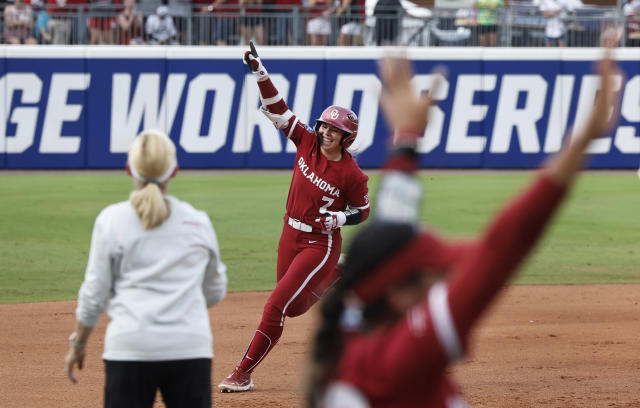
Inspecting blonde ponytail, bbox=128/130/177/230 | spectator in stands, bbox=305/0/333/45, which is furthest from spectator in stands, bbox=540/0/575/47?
blonde ponytail, bbox=128/130/177/230

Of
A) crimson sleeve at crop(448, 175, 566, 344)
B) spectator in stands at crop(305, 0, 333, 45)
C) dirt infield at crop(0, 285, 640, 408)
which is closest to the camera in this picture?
crimson sleeve at crop(448, 175, 566, 344)

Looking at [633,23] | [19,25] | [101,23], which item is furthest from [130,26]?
[633,23]

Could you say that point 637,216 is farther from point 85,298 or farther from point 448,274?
point 448,274

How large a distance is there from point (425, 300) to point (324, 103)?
20561 millimetres

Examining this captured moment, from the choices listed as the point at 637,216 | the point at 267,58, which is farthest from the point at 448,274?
the point at 267,58

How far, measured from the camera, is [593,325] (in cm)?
1033

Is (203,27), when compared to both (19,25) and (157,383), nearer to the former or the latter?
(19,25)

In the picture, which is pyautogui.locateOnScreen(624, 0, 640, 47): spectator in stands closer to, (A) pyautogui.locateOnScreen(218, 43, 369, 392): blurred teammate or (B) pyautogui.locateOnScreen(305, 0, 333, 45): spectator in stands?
(B) pyautogui.locateOnScreen(305, 0, 333, 45): spectator in stands

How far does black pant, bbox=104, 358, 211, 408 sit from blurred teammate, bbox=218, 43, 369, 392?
3.16 metres

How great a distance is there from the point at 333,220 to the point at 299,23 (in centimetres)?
1573

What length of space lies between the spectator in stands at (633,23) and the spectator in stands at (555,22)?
1330mm

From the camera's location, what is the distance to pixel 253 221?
17.3 metres

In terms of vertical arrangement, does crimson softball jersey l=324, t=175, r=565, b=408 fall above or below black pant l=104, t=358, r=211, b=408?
above

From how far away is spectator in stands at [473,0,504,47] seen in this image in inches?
911
